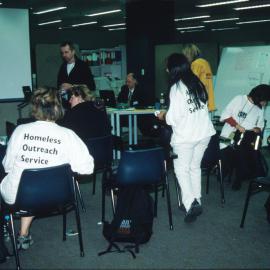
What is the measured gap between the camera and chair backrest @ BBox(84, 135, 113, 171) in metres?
3.51

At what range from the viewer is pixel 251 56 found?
6.14 m

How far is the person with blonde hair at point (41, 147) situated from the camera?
265cm

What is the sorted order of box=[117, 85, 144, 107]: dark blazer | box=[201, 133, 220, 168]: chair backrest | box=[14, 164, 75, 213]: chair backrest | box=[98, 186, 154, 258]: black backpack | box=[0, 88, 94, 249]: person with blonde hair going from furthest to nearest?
1. box=[117, 85, 144, 107]: dark blazer
2. box=[201, 133, 220, 168]: chair backrest
3. box=[98, 186, 154, 258]: black backpack
4. box=[0, 88, 94, 249]: person with blonde hair
5. box=[14, 164, 75, 213]: chair backrest

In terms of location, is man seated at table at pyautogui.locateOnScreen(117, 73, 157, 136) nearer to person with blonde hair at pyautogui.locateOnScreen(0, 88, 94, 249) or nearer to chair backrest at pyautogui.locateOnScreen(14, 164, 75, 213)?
person with blonde hair at pyautogui.locateOnScreen(0, 88, 94, 249)

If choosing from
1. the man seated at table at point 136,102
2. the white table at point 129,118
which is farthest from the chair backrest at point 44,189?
the man seated at table at point 136,102

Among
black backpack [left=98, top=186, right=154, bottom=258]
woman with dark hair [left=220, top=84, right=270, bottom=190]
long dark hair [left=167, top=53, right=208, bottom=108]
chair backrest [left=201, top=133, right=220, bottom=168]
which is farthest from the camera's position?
woman with dark hair [left=220, top=84, right=270, bottom=190]

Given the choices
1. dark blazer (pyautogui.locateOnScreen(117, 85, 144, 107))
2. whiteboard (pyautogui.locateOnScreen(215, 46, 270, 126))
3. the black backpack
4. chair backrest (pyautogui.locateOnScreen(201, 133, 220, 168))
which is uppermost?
whiteboard (pyautogui.locateOnScreen(215, 46, 270, 126))

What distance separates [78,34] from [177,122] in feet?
53.6

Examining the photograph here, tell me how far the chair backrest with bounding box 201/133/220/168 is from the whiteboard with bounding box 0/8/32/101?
130 inches

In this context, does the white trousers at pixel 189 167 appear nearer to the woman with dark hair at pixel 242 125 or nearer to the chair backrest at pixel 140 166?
the chair backrest at pixel 140 166

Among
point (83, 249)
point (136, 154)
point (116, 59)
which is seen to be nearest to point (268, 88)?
point (136, 154)

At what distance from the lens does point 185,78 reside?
132 inches

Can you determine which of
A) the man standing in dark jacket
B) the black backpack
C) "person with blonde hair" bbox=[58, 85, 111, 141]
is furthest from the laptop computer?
the black backpack

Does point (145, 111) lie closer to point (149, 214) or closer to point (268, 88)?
point (268, 88)
